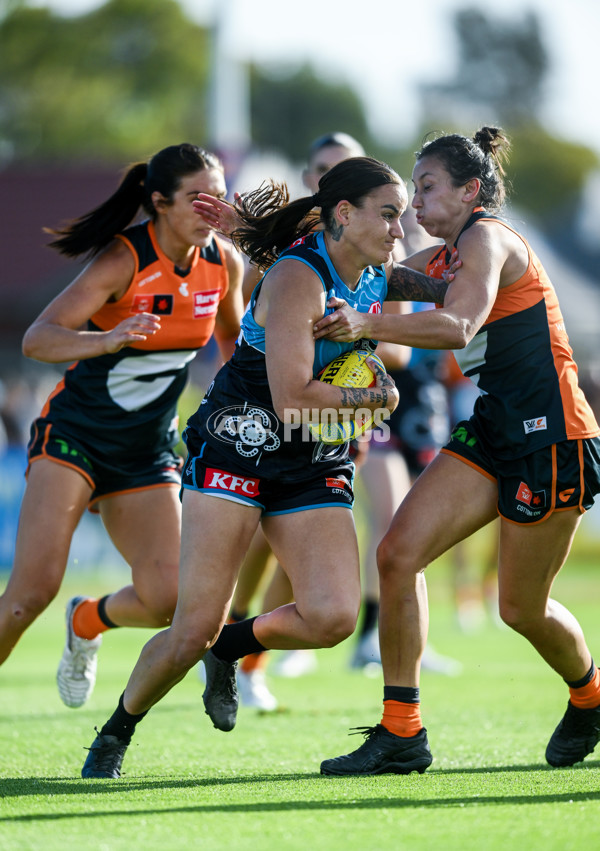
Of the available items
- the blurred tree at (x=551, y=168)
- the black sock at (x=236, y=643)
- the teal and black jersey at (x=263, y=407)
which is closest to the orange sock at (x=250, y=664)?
the black sock at (x=236, y=643)

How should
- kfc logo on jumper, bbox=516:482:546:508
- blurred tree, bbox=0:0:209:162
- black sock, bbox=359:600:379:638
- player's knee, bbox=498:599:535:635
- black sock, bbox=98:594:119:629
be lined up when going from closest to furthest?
kfc logo on jumper, bbox=516:482:546:508 → player's knee, bbox=498:599:535:635 → black sock, bbox=98:594:119:629 → black sock, bbox=359:600:379:638 → blurred tree, bbox=0:0:209:162

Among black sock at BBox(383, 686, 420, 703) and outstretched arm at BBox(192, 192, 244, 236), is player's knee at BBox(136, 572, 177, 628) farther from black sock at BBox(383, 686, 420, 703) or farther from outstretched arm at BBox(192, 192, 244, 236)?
outstretched arm at BBox(192, 192, 244, 236)

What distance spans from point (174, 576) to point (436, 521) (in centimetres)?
132

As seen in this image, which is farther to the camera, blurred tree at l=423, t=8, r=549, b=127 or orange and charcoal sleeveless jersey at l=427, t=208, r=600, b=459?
blurred tree at l=423, t=8, r=549, b=127

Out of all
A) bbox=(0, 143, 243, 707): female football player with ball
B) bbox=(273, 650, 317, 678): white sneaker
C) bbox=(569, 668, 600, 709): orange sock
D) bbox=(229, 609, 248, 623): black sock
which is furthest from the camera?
bbox=(273, 650, 317, 678): white sneaker

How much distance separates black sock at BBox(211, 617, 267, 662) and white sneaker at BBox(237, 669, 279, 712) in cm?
184

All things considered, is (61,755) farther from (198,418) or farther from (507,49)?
(507,49)

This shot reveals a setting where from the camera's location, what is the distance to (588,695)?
16.7 ft

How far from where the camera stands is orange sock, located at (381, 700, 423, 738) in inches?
190

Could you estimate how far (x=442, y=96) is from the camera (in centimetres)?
8212

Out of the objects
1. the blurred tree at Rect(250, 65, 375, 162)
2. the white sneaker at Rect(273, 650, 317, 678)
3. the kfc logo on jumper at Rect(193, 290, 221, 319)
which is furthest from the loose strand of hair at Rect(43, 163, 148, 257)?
the blurred tree at Rect(250, 65, 375, 162)

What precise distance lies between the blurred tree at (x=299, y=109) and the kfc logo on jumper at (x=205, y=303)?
73627mm

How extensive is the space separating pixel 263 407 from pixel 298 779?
1.44m

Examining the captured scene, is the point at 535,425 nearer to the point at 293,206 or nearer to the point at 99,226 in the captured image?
the point at 293,206
